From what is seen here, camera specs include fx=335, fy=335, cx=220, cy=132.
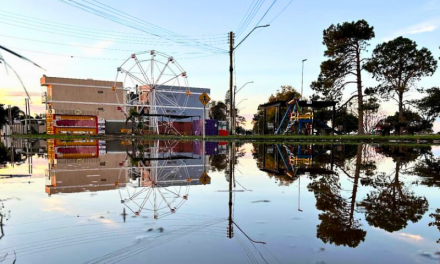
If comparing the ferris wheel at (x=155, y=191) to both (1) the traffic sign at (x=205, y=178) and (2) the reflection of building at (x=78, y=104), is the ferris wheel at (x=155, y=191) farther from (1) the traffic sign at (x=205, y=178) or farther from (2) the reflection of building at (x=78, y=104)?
(2) the reflection of building at (x=78, y=104)

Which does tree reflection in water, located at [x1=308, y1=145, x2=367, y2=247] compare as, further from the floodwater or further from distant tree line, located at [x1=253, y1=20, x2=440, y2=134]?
distant tree line, located at [x1=253, y1=20, x2=440, y2=134]

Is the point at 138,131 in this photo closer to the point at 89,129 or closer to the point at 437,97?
the point at 89,129

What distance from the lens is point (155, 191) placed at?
19.3 ft

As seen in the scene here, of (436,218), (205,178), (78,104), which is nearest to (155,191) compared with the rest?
(205,178)

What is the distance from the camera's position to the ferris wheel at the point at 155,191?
4516 mm

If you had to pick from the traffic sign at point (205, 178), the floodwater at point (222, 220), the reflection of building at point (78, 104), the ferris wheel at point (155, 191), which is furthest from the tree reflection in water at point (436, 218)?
the reflection of building at point (78, 104)

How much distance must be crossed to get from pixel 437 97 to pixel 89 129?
4851 cm

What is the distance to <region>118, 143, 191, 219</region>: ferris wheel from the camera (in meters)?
4.52

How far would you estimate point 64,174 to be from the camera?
799 cm

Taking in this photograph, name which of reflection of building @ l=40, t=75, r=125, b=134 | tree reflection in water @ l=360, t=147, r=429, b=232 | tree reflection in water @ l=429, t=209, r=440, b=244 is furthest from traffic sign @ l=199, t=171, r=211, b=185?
reflection of building @ l=40, t=75, r=125, b=134

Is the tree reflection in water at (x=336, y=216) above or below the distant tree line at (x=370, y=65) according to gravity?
below

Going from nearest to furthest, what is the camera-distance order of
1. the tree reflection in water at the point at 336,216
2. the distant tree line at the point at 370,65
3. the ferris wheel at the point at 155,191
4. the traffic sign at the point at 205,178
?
the tree reflection in water at the point at 336,216 < the ferris wheel at the point at 155,191 < the traffic sign at the point at 205,178 < the distant tree line at the point at 370,65

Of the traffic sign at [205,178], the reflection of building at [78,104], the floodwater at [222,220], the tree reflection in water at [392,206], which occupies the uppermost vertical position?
the reflection of building at [78,104]

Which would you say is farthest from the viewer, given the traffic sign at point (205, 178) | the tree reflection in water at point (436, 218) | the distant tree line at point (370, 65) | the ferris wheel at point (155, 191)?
the distant tree line at point (370, 65)
